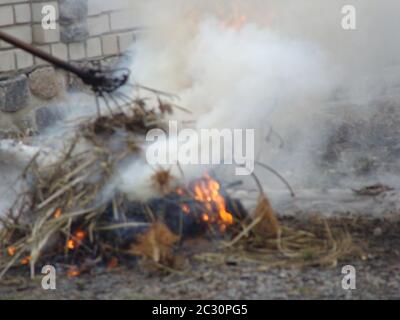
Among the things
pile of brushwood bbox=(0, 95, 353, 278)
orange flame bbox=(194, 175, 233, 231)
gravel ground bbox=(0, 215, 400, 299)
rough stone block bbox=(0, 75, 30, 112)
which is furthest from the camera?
rough stone block bbox=(0, 75, 30, 112)

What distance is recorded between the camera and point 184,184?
7.01 meters

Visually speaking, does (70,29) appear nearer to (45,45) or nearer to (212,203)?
(45,45)

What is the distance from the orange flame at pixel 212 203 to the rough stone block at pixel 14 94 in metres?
3.17

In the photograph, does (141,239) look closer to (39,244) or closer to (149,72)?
(39,244)

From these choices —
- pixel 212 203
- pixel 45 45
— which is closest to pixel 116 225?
pixel 212 203

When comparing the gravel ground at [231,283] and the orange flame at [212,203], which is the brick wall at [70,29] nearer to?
the orange flame at [212,203]

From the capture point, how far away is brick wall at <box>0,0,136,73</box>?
944 centimetres

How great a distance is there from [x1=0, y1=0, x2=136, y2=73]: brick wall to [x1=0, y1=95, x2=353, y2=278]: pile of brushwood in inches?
106

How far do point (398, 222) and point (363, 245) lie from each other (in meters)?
0.51

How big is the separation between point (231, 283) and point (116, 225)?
3.31ft

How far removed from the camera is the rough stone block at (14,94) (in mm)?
9398

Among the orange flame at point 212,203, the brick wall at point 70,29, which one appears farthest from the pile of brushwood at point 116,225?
the brick wall at point 70,29

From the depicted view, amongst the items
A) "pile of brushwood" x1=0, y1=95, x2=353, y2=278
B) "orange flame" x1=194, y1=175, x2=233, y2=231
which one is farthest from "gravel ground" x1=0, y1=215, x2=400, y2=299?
"orange flame" x1=194, y1=175, x2=233, y2=231

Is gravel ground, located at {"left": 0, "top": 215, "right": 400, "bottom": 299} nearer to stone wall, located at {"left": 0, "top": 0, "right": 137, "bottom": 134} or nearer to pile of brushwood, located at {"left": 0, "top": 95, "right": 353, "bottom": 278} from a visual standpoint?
pile of brushwood, located at {"left": 0, "top": 95, "right": 353, "bottom": 278}
